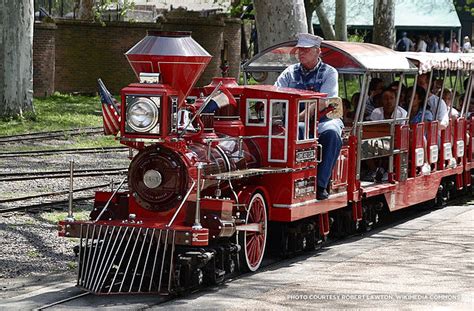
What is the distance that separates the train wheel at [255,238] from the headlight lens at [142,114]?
1460mm

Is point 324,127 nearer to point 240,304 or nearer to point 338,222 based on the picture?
point 338,222

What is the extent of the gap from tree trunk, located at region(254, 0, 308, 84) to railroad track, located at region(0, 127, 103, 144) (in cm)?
785

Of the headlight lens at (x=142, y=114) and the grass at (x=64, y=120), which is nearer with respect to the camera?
the headlight lens at (x=142, y=114)

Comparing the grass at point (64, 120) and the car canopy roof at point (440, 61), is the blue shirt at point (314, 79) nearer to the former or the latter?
the car canopy roof at point (440, 61)

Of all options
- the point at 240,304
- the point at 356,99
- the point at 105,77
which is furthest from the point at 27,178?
the point at 105,77

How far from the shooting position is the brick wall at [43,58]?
31.8m

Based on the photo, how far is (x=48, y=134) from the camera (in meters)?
23.4

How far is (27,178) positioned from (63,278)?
6381 millimetres

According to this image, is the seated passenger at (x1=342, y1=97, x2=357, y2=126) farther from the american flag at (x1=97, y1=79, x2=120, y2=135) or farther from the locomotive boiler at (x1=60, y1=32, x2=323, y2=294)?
the american flag at (x1=97, y1=79, x2=120, y2=135)

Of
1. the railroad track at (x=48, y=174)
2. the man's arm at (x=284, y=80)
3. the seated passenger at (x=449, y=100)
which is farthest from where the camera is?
the seated passenger at (x=449, y=100)

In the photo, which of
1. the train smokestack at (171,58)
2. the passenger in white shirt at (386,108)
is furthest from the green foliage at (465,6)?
the train smokestack at (171,58)

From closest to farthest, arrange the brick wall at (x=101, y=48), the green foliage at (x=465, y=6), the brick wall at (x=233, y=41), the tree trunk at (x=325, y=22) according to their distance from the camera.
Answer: the brick wall at (x=101, y=48), the green foliage at (x=465, y=6), the brick wall at (x=233, y=41), the tree trunk at (x=325, y=22)

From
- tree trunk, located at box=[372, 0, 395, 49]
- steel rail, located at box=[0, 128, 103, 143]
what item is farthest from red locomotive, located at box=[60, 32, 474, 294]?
tree trunk, located at box=[372, 0, 395, 49]

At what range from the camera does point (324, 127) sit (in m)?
11.9
